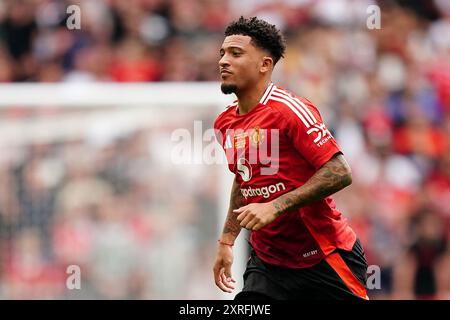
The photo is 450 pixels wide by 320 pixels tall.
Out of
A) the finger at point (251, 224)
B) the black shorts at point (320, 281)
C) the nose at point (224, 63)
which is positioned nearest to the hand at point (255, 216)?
the finger at point (251, 224)

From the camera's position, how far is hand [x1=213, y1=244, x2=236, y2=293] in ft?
17.8

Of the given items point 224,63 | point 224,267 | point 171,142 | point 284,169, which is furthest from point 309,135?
point 171,142

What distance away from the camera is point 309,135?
494 centimetres

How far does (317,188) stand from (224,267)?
0.92 meters

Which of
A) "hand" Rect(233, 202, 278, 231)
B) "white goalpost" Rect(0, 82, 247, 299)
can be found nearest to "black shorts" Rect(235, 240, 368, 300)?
"hand" Rect(233, 202, 278, 231)

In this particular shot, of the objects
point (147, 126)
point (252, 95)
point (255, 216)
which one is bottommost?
point (255, 216)

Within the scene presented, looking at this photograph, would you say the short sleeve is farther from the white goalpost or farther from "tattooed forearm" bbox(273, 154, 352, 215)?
the white goalpost

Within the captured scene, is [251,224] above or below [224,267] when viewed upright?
above

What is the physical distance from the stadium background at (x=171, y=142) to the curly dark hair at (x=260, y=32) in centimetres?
319

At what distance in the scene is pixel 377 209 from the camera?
9.26 metres

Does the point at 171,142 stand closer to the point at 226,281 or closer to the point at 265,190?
the point at 226,281

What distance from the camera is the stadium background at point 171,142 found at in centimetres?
833

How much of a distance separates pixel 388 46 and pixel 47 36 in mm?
3799

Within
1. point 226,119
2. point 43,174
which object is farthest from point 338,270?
point 43,174
